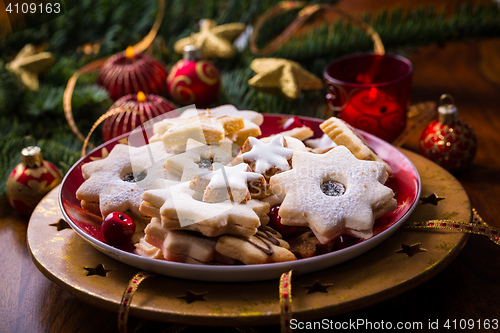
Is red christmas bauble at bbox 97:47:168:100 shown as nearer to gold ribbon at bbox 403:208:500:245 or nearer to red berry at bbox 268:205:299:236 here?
red berry at bbox 268:205:299:236

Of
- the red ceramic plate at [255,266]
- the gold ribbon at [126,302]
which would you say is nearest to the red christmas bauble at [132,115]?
the red ceramic plate at [255,266]

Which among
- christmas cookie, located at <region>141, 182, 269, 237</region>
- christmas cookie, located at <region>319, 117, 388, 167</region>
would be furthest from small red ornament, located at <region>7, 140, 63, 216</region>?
christmas cookie, located at <region>319, 117, 388, 167</region>

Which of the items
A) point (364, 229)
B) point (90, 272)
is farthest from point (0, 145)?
point (364, 229)

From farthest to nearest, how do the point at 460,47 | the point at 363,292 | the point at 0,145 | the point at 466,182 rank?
the point at 460,47 < the point at 0,145 < the point at 466,182 < the point at 363,292

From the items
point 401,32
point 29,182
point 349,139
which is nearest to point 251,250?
point 349,139

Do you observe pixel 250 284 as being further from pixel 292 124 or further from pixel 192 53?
pixel 192 53

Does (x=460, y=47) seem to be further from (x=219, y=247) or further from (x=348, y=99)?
(x=219, y=247)

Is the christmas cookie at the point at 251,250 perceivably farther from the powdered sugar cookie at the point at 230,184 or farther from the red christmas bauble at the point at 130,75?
the red christmas bauble at the point at 130,75

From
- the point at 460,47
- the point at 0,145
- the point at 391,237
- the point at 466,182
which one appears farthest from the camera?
the point at 460,47
